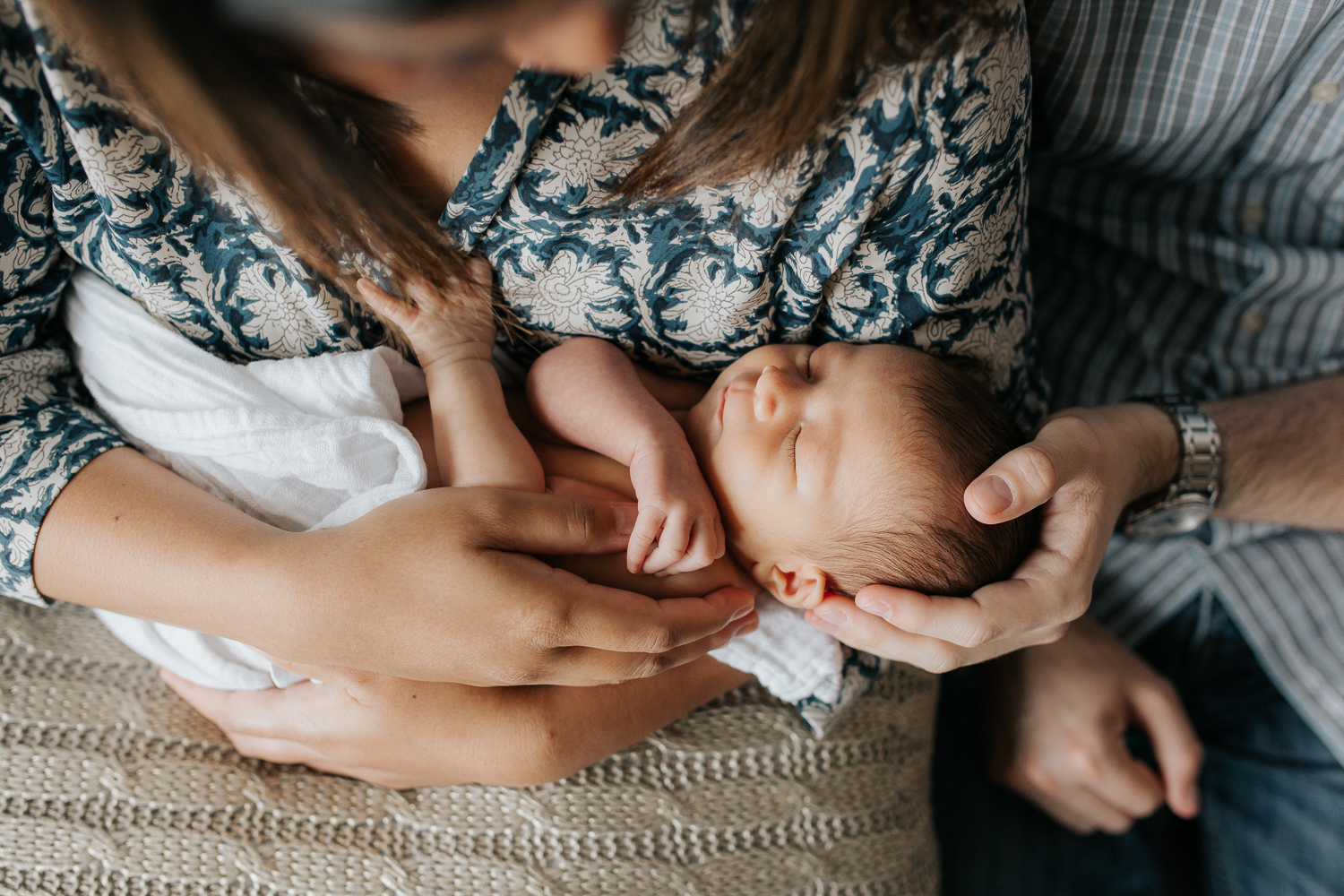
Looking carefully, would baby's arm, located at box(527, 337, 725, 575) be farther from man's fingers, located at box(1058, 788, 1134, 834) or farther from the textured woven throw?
man's fingers, located at box(1058, 788, 1134, 834)

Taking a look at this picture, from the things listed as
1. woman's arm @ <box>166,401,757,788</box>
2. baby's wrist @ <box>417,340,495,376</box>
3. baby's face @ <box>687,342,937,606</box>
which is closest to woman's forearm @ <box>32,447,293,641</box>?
woman's arm @ <box>166,401,757,788</box>

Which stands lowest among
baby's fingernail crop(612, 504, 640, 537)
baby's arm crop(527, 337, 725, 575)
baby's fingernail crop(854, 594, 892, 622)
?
baby's fingernail crop(854, 594, 892, 622)

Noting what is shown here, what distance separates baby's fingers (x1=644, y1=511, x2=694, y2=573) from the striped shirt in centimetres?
89

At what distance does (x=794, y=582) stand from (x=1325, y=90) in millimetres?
1075

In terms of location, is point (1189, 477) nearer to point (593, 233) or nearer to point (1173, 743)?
point (1173, 743)

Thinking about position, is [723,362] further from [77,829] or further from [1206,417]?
[77,829]

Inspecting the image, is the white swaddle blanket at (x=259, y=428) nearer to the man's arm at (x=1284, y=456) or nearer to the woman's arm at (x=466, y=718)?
the woman's arm at (x=466, y=718)

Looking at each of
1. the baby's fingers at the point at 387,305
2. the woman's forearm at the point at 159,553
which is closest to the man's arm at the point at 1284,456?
the baby's fingers at the point at 387,305

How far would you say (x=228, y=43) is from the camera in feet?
1.86

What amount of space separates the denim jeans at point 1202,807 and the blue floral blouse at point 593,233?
3.07 ft

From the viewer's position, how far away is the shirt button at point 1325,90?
1.13 meters

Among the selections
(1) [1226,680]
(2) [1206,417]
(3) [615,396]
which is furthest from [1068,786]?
(3) [615,396]

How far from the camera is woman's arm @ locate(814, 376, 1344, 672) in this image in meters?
0.91

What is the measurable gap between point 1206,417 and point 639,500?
0.96 meters
